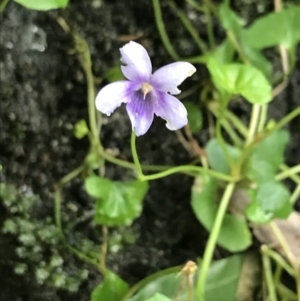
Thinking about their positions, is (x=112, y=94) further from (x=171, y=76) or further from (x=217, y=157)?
(x=217, y=157)

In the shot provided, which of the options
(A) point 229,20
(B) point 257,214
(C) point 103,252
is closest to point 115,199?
(C) point 103,252

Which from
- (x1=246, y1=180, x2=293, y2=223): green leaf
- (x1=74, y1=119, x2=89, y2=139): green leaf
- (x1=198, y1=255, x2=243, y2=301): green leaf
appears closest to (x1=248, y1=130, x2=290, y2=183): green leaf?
(x1=246, y1=180, x2=293, y2=223): green leaf

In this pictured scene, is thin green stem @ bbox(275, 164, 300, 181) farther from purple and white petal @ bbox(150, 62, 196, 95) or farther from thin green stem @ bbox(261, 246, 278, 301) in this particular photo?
purple and white petal @ bbox(150, 62, 196, 95)

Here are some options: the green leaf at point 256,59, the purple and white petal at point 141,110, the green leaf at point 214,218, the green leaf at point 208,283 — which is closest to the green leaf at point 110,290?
the green leaf at point 208,283

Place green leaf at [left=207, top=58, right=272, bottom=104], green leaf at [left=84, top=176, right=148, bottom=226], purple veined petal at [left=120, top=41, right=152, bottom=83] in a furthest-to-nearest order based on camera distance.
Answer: green leaf at [left=84, top=176, right=148, bottom=226], green leaf at [left=207, top=58, right=272, bottom=104], purple veined petal at [left=120, top=41, right=152, bottom=83]

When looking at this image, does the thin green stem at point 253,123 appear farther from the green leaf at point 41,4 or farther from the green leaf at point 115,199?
the green leaf at point 41,4

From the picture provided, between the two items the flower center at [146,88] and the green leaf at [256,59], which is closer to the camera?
the flower center at [146,88]
